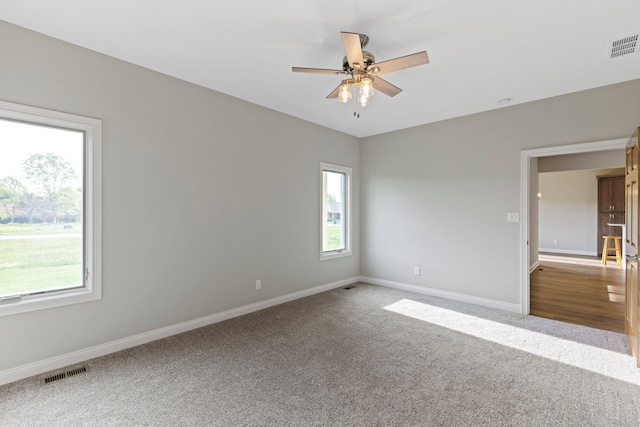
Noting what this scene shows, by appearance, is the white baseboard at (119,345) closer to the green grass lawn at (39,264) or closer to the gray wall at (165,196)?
the gray wall at (165,196)

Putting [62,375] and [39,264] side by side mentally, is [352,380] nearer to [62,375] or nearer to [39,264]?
[62,375]

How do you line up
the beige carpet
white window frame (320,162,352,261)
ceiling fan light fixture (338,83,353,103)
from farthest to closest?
1. white window frame (320,162,352,261)
2. ceiling fan light fixture (338,83,353,103)
3. the beige carpet

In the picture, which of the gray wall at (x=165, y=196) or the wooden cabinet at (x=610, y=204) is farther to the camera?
the wooden cabinet at (x=610, y=204)

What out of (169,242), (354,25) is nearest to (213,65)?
(354,25)

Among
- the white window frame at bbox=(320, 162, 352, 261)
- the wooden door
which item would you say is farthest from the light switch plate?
the white window frame at bbox=(320, 162, 352, 261)

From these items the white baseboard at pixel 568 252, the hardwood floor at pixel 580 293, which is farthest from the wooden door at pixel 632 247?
the white baseboard at pixel 568 252

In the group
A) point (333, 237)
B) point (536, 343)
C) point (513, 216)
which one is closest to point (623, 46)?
point (513, 216)

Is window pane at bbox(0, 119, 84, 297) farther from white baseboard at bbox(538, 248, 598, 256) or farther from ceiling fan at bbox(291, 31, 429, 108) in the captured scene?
white baseboard at bbox(538, 248, 598, 256)

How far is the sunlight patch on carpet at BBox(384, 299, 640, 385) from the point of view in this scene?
256 centimetres

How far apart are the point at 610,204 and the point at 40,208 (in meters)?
12.1

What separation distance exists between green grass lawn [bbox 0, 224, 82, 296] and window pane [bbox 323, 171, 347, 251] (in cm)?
335

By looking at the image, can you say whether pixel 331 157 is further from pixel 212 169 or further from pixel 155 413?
pixel 155 413

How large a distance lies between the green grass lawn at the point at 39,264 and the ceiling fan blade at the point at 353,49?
2839 mm

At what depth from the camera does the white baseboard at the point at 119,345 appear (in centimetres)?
237
